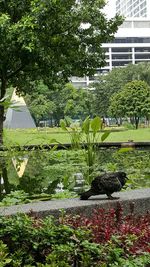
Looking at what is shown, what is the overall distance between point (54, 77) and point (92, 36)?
2.22m

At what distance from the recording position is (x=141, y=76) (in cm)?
5097

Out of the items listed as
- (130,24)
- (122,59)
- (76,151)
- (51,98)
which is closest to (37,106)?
(51,98)

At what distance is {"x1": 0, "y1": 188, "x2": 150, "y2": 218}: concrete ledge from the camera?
3.53 m

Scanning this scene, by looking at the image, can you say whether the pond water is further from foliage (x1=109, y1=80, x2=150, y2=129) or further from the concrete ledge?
foliage (x1=109, y1=80, x2=150, y2=129)

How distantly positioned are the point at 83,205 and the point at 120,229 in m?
0.82

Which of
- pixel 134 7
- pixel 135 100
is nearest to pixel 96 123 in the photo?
pixel 135 100

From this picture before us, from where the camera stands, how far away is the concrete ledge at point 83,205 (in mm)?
3525

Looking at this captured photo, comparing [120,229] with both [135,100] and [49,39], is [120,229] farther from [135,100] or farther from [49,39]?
[135,100]

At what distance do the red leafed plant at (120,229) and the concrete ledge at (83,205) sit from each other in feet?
1.15

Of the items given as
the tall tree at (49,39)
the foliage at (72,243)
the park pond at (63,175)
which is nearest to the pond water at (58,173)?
the park pond at (63,175)

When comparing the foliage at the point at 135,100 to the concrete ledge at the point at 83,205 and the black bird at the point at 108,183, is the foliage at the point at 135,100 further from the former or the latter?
the black bird at the point at 108,183

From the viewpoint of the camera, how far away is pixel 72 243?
255 centimetres

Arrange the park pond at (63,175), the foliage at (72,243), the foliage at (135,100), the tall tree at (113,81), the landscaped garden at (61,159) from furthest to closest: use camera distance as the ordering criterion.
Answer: the tall tree at (113,81), the foliage at (135,100), the park pond at (63,175), the landscaped garden at (61,159), the foliage at (72,243)

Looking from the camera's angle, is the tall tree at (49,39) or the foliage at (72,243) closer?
the foliage at (72,243)
